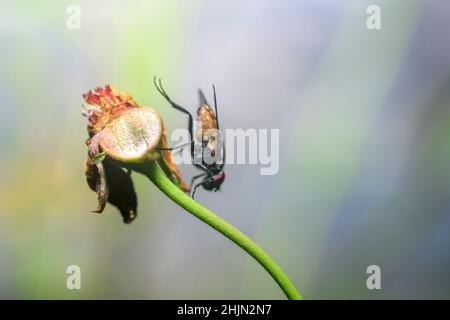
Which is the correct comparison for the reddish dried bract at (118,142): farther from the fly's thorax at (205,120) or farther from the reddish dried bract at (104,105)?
the fly's thorax at (205,120)

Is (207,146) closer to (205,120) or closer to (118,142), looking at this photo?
(205,120)

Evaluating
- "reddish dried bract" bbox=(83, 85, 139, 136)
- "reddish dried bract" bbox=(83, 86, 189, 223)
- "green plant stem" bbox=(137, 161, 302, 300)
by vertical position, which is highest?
"reddish dried bract" bbox=(83, 85, 139, 136)

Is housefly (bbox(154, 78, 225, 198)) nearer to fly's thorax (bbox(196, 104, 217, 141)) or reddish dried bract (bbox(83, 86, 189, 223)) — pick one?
fly's thorax (bbox(196, 104, 217, 141))

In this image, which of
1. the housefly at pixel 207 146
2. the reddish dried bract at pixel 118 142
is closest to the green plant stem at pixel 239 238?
the reddish dried bract at pixel 118 142

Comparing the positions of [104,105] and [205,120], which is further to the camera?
[205,120]

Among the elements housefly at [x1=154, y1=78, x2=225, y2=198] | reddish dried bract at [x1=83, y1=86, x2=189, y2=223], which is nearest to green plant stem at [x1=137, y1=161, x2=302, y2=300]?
reddish dried bract at [x1=83, y1=86, x2=189, y2=223]

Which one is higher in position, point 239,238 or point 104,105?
point 104,105

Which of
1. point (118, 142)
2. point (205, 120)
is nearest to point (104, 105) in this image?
point (118, 142)

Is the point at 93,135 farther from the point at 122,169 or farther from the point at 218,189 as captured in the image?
the point at 218,189
